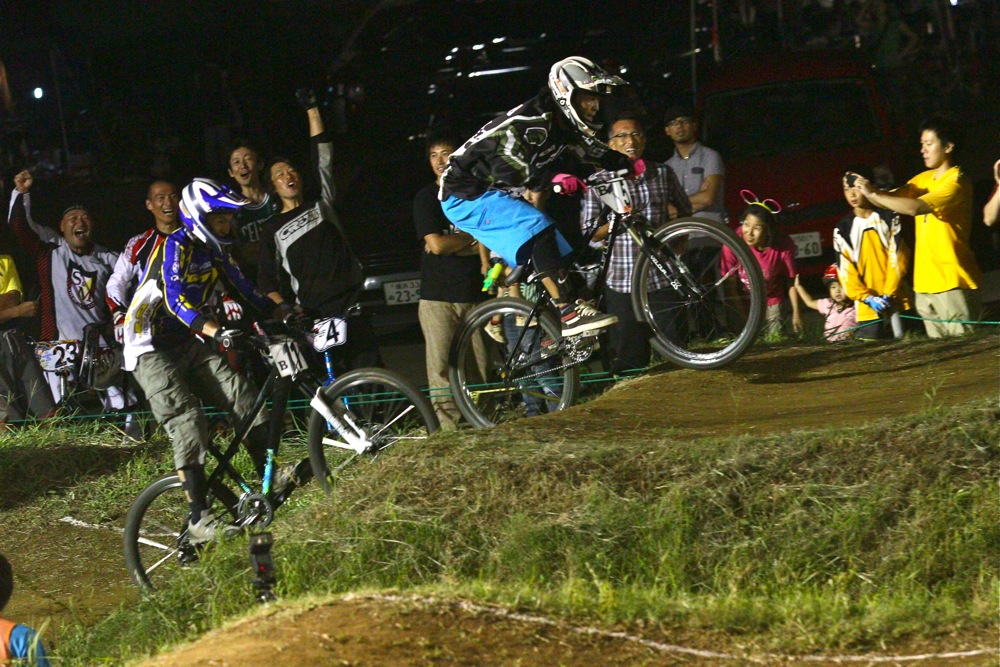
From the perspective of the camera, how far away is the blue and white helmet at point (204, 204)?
7137mm

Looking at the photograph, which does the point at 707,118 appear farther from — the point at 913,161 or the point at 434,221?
the point at 434,221

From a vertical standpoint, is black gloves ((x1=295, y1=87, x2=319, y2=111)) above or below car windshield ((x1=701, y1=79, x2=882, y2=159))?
above

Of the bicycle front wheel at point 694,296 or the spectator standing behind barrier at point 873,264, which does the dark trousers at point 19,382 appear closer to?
the bicycle front wheel at point 694,296

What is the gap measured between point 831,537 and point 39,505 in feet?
17.8

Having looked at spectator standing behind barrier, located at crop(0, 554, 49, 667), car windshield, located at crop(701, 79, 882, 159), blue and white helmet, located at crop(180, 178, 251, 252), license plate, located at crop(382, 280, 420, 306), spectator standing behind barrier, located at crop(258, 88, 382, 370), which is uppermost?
car windshield, located at crop(701, 79, 882, 159)

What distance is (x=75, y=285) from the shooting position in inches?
377

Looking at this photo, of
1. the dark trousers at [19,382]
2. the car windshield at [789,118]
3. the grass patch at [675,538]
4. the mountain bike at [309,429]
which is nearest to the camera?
the grass patch at [675,538]

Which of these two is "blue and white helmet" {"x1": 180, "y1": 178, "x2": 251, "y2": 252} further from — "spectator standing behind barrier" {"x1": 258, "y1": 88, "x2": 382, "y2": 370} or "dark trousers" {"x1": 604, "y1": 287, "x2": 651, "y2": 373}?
"dark trousers" {"x1": 604, "y1": 287, "x2": 651, "y2": 373}

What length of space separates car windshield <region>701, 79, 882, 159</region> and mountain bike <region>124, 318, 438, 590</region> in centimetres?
497

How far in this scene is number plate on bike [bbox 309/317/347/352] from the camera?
8.08m

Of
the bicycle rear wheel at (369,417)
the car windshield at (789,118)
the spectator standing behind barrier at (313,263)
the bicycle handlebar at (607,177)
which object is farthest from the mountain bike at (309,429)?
the car windshield at (789,118)

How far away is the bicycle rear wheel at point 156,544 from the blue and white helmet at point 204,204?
1.31 meters

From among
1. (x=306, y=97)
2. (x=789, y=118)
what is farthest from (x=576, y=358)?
(x=789, y=118)

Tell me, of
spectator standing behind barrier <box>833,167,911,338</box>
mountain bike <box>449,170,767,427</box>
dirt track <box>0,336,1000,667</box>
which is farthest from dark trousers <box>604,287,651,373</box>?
spectator standing behind barrier <box>833,167,911,338</box>
